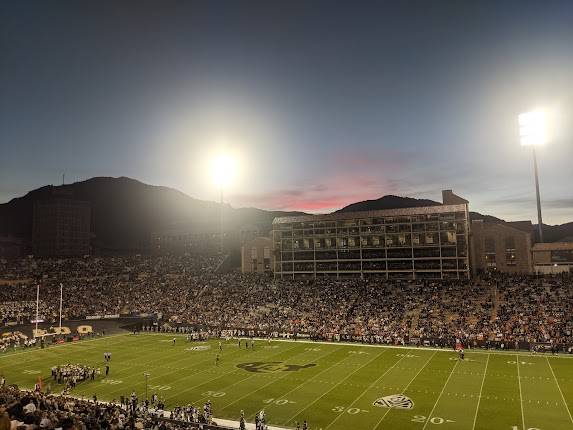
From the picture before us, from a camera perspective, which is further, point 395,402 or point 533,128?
point 533,128

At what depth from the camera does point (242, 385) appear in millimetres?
35688

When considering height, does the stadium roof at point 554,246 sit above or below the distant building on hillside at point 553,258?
above

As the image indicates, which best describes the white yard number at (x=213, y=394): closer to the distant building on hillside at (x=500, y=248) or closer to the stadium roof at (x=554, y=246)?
the distant building on hillside at (x=500, y=248)

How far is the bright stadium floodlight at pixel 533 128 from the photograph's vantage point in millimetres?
59250

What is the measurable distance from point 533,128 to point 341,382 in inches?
Answer: 1739

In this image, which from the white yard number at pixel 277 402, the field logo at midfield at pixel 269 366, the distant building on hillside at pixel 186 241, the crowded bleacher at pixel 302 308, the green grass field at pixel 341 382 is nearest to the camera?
the green grass field at pixel 341 382

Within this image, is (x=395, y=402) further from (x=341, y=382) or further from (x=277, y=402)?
(x=277, y=402)

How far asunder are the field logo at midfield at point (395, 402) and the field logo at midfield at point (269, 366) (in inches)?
429

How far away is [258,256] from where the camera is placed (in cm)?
9800

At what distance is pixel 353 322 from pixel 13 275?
250 ft

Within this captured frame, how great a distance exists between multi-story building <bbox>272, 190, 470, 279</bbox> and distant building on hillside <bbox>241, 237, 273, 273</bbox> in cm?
431

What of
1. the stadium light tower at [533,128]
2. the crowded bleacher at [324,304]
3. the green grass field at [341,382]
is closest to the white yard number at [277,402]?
the green grass field at [341,382]

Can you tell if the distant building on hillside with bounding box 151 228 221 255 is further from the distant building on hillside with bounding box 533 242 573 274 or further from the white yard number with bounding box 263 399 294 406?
the white yard number with bounding box 263 399 294 406

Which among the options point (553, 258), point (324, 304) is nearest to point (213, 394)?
point (324, 304)
